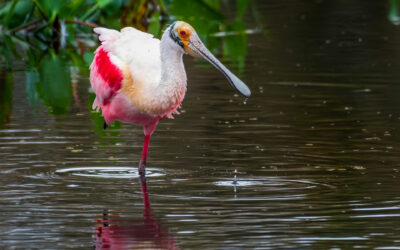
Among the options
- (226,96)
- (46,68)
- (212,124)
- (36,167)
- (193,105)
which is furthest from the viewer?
(46,68)

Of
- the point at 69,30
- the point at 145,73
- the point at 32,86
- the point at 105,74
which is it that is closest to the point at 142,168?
the point at 145,73

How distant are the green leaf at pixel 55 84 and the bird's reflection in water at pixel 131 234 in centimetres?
476

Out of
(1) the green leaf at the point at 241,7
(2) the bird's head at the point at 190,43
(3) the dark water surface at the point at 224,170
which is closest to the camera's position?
(3) the dark water surface at the point at 224,170

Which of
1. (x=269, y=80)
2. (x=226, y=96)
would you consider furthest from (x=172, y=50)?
(x=269, y=80)

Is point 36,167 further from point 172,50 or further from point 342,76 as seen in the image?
point 342,76

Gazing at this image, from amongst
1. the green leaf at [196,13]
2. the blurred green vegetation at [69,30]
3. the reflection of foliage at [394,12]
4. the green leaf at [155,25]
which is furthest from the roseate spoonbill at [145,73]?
the reflection of foliage at [394,12]

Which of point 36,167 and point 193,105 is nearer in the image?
point 36,167

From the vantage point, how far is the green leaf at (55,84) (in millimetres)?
11912

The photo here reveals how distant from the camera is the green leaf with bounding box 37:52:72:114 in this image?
11912 mm

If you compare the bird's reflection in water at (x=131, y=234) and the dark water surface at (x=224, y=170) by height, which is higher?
the dark water surface at (x=224, y=170)

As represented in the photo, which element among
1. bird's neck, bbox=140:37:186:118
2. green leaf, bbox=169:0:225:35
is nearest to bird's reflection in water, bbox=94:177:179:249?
bird's neck, bbox=140:37:186:118

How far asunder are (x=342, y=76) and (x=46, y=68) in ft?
14.1

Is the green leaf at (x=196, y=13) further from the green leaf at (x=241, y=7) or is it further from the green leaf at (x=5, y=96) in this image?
the green leaf at (x=5, y=96)

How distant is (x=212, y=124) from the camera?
34.5ft
